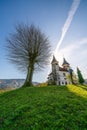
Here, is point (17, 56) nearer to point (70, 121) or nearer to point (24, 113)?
point (24, 113)

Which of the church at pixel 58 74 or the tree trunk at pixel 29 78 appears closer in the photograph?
the tree trunk at pixel 29 78

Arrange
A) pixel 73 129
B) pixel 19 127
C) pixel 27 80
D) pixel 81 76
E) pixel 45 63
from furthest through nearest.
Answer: pixel 81 76, pixel 45 63, pixel 27 80, pixel 19 127, pixel 73 129

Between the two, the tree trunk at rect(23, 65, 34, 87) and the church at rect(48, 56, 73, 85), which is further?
the church at rect(48, 56, 73, 85)

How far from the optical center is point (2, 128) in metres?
6.42

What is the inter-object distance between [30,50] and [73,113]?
69.8ft

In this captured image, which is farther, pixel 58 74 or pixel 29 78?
pixel 58 74

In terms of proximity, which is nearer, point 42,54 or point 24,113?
point 24,113

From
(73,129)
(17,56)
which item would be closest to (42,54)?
(17,56)

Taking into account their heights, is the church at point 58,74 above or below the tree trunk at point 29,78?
above

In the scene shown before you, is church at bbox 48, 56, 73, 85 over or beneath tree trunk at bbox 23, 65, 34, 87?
over

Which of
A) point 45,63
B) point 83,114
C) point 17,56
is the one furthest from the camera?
point 45,63

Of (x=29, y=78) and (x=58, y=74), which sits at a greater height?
(x=58, y=74)

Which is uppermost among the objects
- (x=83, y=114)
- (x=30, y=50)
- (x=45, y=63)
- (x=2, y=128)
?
(x=30, y=50)

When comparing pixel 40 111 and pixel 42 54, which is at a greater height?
pixel 42 54
